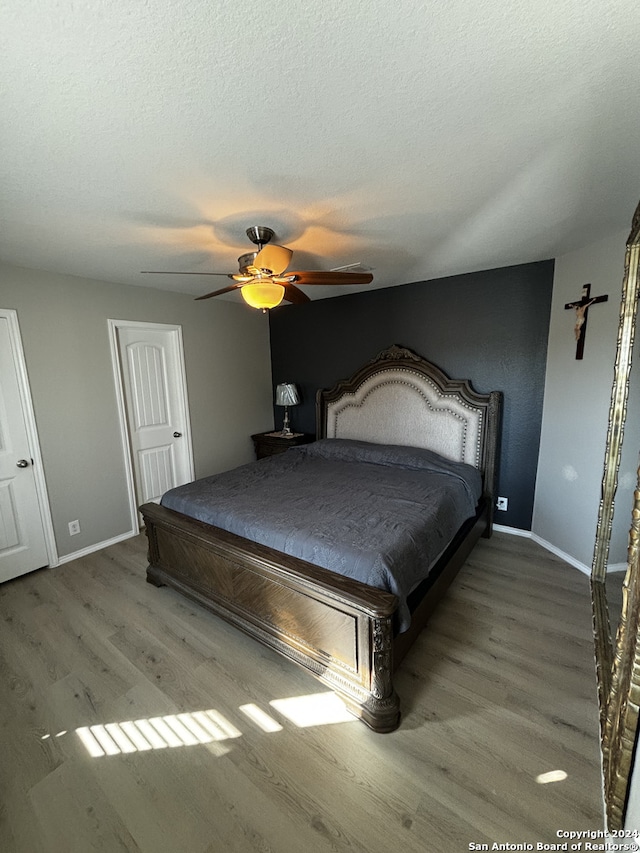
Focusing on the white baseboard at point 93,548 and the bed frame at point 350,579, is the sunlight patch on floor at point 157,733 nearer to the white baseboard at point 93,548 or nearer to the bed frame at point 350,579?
the bed frame at point 350,579

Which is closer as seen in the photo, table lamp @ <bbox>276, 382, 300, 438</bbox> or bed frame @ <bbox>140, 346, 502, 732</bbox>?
bed frame @ <bbox>140, 346, 502, 732</bbox>

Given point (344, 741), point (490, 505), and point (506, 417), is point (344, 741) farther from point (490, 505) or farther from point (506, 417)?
point (506, 417)

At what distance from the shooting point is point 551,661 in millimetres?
1791

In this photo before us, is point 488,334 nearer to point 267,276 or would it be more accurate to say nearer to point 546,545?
point 546,545

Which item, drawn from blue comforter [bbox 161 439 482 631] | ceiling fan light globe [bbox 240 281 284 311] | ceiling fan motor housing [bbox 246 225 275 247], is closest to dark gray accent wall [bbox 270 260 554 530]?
blue comforter [bbox 161 439 482 631]

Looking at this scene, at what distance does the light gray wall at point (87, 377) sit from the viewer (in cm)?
265

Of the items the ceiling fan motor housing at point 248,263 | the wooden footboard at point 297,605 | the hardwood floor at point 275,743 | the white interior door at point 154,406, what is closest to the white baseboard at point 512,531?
the hardwood floor at point 275,743

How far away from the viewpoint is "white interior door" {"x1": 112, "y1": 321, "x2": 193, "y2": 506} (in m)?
3.26

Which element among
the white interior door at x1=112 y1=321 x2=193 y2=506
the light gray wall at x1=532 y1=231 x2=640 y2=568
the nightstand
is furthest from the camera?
the nightstand

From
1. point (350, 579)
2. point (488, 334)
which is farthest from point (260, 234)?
point (488, 334)

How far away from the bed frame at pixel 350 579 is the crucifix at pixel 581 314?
663 millimetres

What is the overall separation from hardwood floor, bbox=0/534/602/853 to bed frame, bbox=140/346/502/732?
5.8 inches

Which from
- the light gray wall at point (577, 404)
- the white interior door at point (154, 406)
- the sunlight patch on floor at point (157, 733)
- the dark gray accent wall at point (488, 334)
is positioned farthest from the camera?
the white interior door at point (154, 406)

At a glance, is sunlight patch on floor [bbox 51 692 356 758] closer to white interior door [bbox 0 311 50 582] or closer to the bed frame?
the bed frame
